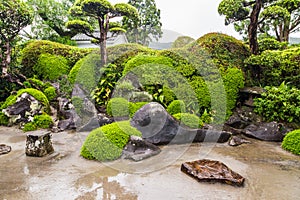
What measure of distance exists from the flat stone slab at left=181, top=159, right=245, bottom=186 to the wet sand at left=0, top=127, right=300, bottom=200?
0.11m

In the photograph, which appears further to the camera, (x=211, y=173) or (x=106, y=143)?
(x=106, y=143)

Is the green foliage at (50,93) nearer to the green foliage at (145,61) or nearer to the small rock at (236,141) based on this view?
the green foliage at (145,61)

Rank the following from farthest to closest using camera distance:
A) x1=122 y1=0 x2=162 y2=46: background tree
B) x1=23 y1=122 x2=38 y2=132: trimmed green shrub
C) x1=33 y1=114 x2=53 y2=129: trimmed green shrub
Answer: x1=122 y1=0 x2=162 y2=46: background tree < x1=33 y1=114 x2=53 y2=129: trimmed green shrub < x1=23 y1=122 x2=38 y2=132: trimmed green shrub

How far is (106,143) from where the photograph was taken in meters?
5.78

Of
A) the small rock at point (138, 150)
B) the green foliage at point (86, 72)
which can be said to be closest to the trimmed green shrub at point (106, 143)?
the small rock at point (138, 150)

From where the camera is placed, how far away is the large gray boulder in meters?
6.82

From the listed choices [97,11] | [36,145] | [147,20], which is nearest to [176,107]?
[36,145]

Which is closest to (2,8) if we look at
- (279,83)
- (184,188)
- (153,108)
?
(153,108)

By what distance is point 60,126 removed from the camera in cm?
834

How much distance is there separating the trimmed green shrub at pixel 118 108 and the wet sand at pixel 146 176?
2065 millimetres

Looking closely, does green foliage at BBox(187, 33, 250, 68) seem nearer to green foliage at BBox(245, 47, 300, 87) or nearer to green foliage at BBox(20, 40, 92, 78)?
green foliage at BBox(245, 47, 300, 87)

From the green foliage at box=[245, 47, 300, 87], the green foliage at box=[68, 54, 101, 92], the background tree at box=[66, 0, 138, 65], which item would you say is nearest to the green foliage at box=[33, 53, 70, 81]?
the green foliage at box=[68, 54, 101, 92]

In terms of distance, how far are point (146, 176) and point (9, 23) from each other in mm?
8697

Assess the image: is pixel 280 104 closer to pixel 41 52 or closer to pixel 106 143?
pixel 106 143
